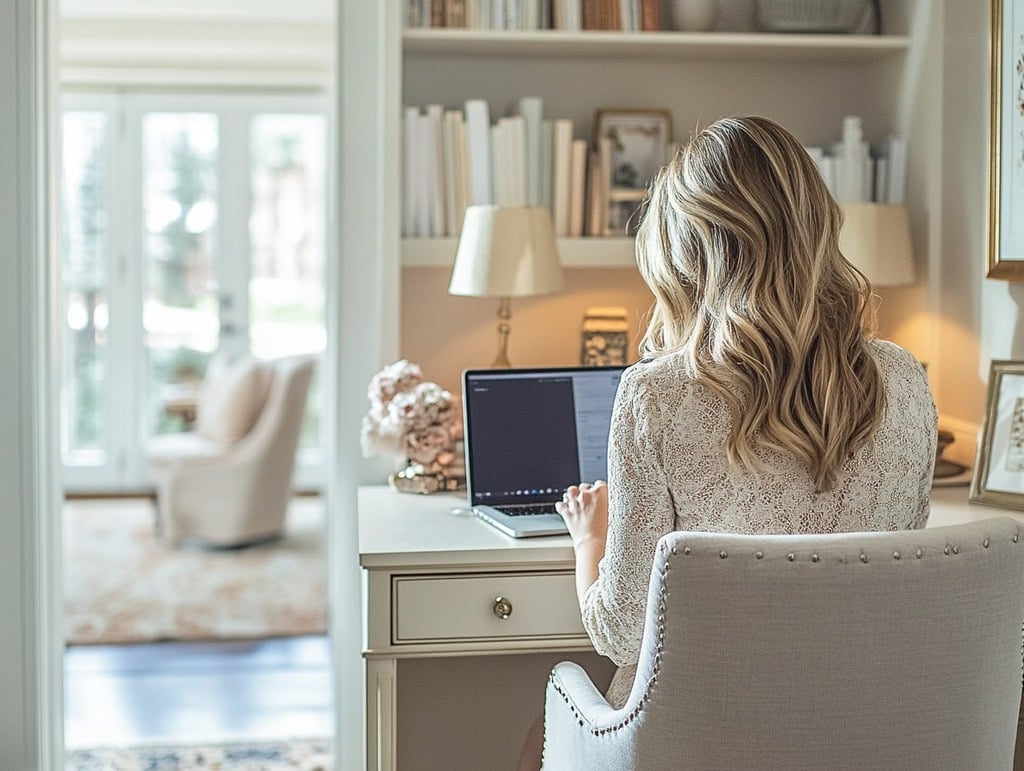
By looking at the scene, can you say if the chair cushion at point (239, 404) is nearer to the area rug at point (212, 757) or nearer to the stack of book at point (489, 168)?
the area rug at point (212, 757)

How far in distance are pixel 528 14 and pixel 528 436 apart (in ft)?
3.00

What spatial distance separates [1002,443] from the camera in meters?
2.17

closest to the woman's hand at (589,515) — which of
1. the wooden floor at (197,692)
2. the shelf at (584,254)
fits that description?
the shelf at (584,254)

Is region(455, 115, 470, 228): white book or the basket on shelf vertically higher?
the basket on shelf

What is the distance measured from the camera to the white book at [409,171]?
246cm

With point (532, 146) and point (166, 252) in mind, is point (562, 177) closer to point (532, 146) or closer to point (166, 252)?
point (532, 146)

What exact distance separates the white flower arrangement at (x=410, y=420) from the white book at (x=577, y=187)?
1.60ft

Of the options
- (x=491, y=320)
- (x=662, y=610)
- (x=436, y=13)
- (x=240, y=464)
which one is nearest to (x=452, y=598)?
(x=662, y=610)

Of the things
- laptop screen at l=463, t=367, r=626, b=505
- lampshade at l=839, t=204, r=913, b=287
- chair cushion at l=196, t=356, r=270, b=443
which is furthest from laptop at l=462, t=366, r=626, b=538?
chair cushion at l=196, t=356, r=270, b=443

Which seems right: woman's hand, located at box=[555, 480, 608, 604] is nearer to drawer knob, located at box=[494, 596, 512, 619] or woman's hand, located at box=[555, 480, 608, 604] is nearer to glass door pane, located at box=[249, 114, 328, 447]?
drawer knob, located at box=[494, 596, 512, 619]

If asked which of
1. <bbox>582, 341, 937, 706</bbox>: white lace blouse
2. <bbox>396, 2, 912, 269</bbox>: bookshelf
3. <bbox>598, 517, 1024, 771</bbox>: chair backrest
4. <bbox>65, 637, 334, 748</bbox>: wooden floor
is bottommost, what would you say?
<bbox>65, 637, 334, 748</bbox>: wooden floor

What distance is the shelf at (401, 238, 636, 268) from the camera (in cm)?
249

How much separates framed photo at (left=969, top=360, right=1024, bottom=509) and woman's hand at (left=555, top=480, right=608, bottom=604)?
0.83 metres

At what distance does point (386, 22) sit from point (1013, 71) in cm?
121
